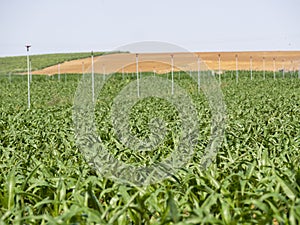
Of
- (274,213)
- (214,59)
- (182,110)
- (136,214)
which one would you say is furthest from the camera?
(214,59)

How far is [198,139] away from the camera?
861 cm

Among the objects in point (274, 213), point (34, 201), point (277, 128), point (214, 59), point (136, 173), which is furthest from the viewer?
point (214, 59)

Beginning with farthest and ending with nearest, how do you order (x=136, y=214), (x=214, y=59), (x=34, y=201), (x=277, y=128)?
(x=214, y=59), (x=277, y=128), (x=34, y=201), (x=136, y=214)

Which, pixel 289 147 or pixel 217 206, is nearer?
pixel 217 206

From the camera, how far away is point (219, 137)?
8.71 m

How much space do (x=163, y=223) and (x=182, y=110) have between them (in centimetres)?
1058

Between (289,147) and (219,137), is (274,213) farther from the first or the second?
(219,137)

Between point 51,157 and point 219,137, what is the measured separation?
2.49m

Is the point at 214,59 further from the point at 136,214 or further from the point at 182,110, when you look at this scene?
the point at 136,214

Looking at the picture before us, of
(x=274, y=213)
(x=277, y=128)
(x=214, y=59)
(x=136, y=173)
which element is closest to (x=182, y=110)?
(x=277, y=128)

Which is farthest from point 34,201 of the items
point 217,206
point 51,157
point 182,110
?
point 182,110

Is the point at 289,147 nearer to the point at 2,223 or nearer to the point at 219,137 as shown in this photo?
the point at 219,137

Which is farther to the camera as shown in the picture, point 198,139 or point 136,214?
point 198,139

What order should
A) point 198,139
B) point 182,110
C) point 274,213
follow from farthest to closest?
point 182,110 < point 198,139 < point 274,213
